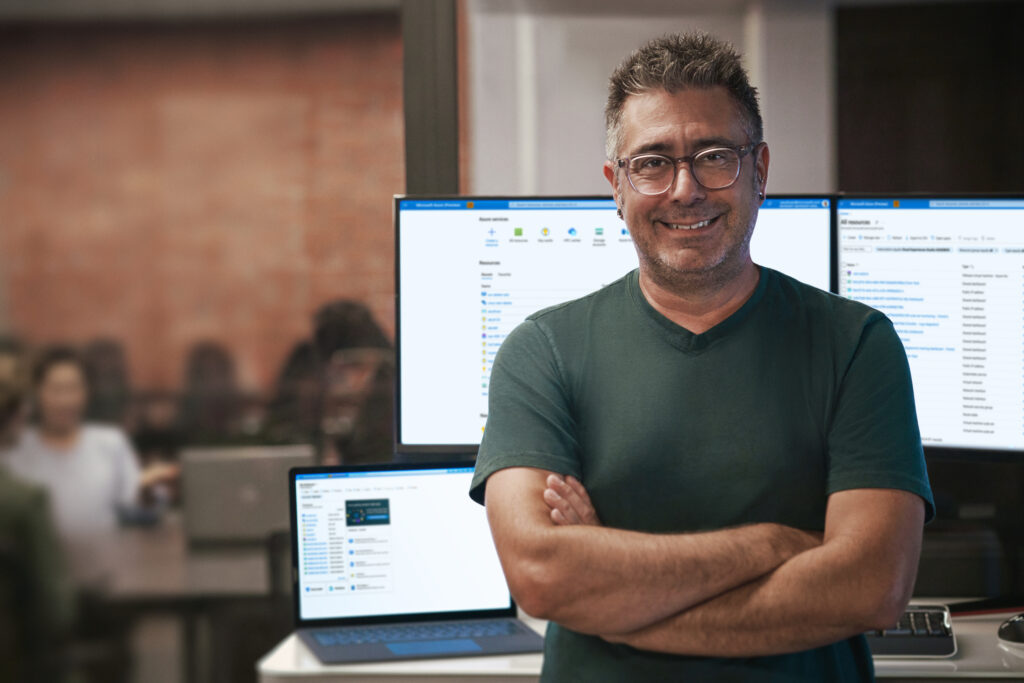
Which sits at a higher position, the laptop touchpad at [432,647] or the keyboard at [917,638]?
the keyboard at [917,638]

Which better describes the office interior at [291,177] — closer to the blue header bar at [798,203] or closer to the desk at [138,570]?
the desk at [138,570]

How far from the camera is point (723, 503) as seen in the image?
107 centimetres

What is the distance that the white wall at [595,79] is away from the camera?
268 cm

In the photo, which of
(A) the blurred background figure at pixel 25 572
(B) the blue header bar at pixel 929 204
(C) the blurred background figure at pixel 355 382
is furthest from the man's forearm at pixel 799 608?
(A) the blurred background figure at pixel 25 572

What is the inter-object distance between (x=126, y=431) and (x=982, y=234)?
5107 millimetres

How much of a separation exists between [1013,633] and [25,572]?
2.63 m

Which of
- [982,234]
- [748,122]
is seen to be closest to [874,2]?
Answer: [982,234]

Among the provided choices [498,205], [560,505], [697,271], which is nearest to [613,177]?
[697,271]

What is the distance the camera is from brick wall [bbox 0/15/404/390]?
15.4 ft

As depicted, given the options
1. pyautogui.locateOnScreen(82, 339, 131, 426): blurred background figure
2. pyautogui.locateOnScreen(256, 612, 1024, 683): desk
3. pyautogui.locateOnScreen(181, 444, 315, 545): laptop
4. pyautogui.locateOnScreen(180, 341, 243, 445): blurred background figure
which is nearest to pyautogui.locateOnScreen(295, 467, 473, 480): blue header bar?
pyautogui.locateOnScreen(256, 612, 1024, 683): desk

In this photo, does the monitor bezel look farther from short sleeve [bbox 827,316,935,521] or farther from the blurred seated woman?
the blurred seated woman

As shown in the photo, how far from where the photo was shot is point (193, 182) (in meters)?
5.54

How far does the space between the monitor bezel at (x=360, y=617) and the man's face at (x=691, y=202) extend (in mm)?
532

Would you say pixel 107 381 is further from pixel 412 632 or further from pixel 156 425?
pixel 412 632
